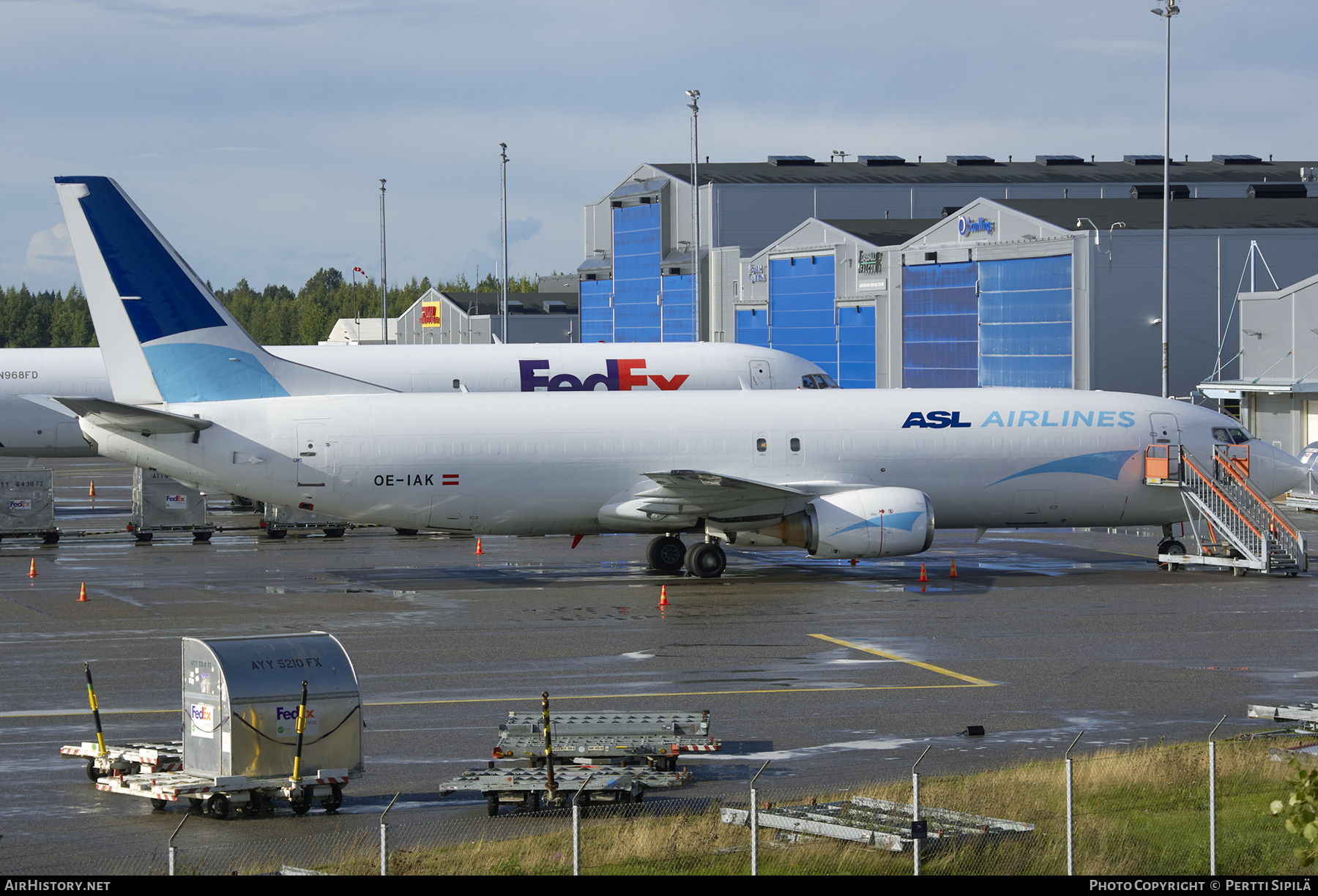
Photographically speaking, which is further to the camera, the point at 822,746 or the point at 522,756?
the point at 822,746

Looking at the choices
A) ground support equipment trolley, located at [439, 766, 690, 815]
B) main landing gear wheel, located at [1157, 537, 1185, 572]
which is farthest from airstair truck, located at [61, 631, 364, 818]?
main landing gear wheel, located at [1157, 537, 1185, 572]

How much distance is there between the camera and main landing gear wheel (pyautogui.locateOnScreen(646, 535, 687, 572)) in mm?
37281

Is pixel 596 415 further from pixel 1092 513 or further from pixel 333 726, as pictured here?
pixel 333 726

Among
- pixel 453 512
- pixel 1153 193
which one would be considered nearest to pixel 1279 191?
pixel 1153 193

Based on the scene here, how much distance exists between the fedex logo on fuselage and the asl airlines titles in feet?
52.9

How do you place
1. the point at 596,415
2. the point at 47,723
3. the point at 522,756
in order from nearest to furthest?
the point at 522,756, the point at 47,723, the point at 596,415

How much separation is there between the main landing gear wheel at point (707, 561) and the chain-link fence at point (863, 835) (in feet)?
61.6

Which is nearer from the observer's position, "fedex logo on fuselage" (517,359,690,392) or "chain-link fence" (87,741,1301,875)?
"chain-link fence" (87,741,1301,875)

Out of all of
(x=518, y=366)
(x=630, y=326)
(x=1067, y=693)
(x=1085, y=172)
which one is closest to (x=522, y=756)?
(x=1067, y=693)

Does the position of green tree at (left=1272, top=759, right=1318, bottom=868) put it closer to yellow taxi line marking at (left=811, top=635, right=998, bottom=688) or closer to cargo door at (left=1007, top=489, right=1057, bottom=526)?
yellow taxi line marking at (left=811, top=635, right=998, bottom=688)

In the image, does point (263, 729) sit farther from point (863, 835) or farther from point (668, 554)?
point (668, 554)

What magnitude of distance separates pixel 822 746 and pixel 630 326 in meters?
94.8

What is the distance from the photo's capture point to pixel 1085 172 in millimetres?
113938

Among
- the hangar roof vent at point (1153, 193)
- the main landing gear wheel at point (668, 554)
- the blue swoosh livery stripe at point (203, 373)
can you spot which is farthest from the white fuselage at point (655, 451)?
the hangar roof vent at point (1153, 193)
